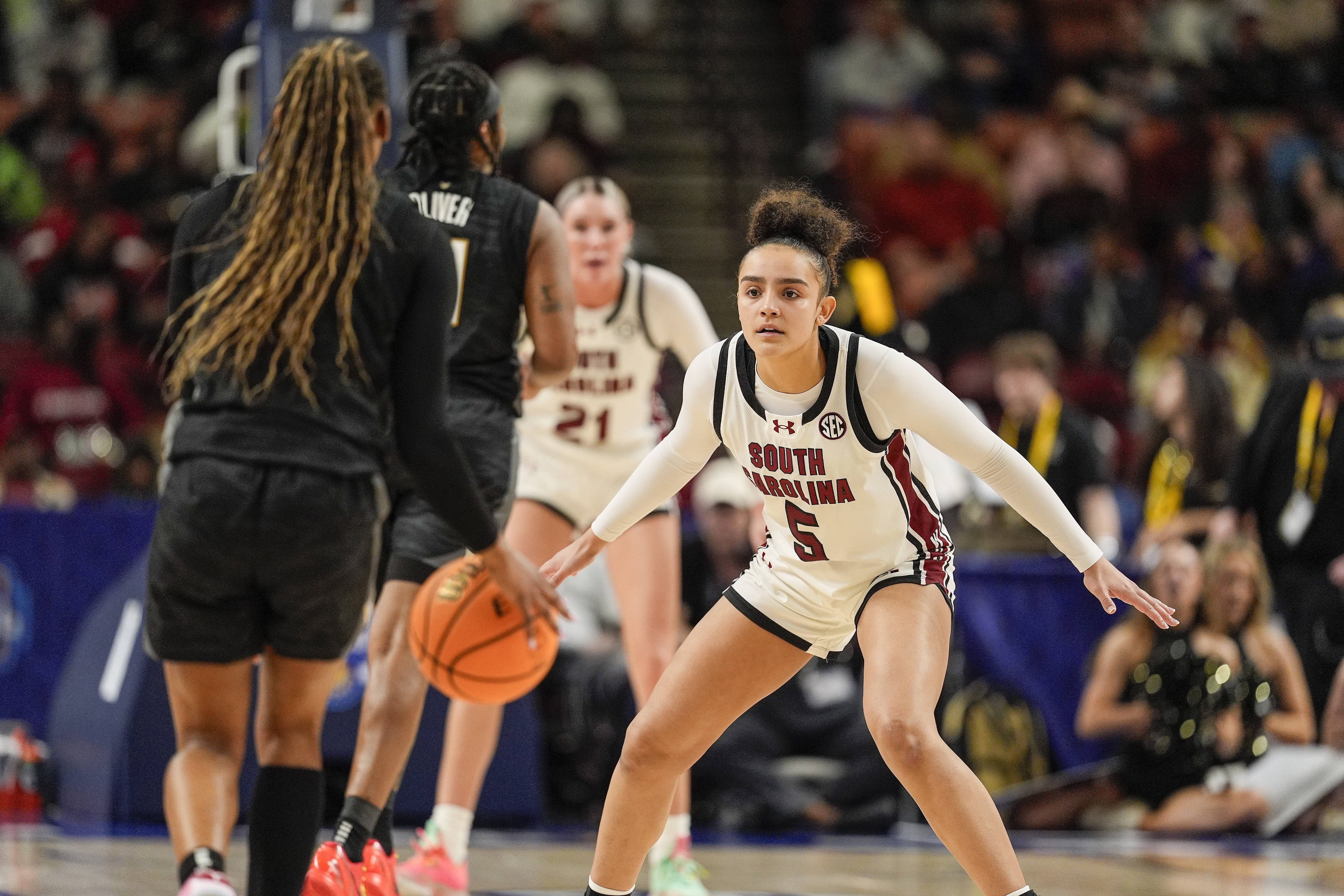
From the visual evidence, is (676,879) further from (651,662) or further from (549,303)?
(549,303)

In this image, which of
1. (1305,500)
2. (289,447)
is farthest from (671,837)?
(1305,500)

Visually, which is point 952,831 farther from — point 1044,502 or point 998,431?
point 998,431

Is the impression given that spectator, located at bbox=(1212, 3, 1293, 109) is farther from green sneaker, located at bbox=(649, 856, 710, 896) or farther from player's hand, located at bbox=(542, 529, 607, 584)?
player's hand, located at bbox=(542, 529, 607, 584)

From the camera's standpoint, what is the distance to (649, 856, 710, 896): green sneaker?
18.0 feet

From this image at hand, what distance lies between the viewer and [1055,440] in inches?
372

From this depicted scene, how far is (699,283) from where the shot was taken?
44.7 ft

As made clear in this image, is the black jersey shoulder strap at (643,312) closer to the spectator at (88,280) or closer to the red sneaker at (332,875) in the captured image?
the red sneaker at (332,875)

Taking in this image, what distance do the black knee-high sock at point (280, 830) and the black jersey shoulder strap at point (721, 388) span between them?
4.51ft

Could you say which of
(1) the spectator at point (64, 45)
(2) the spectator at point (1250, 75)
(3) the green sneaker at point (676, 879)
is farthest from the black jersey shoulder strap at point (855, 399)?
(2) the spectator at point (1250, 75)

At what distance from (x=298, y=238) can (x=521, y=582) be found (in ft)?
2.83

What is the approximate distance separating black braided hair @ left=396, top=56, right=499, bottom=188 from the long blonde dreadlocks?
3.69 feet

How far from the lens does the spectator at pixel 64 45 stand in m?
13.0

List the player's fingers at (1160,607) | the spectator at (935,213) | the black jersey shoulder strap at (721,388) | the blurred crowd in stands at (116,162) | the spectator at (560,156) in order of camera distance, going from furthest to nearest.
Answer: the spectator at (935,213) < the spectator at (560,156) < the blurred crowd in stands at (116,162) < the black jersey shoulder strap at (721,388) < the player's fingers at (1160,607)

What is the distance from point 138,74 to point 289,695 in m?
10.8
